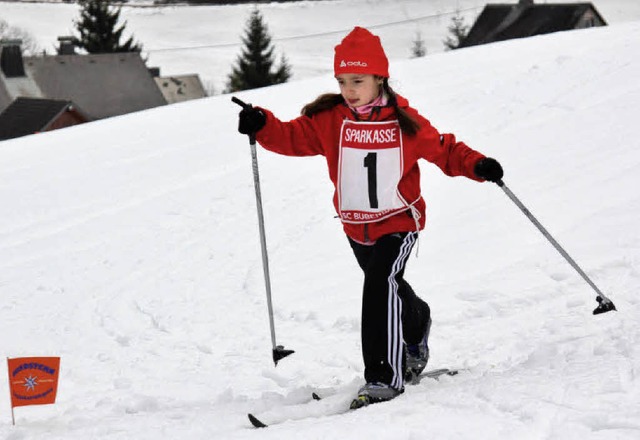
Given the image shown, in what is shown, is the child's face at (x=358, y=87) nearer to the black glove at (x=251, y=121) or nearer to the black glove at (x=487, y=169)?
the black glove at (x=251, y=121)

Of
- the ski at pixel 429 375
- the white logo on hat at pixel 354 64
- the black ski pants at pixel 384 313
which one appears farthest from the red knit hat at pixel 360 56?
the ski at pixel 429 375

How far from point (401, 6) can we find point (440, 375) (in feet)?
277

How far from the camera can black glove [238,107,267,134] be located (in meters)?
4.19

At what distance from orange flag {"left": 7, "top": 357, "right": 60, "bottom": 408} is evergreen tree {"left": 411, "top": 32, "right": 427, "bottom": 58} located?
63.5 meters

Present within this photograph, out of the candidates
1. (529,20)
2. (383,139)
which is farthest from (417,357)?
(529,20)

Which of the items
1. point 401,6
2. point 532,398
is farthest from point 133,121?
point 401,6

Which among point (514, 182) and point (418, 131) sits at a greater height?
point (418, 131)

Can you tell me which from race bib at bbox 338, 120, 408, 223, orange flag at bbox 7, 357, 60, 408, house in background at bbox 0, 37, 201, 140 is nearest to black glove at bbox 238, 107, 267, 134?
race bib at bbox 338, 120, 408, 223

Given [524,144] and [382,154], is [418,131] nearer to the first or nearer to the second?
[382,154]

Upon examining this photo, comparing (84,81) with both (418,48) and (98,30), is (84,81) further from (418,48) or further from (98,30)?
(418,48)

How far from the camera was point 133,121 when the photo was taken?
1392 centimetres

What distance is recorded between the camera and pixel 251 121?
13.7 feet

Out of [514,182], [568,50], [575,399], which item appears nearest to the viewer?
[575,399]

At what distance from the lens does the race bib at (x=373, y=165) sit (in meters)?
4.06
